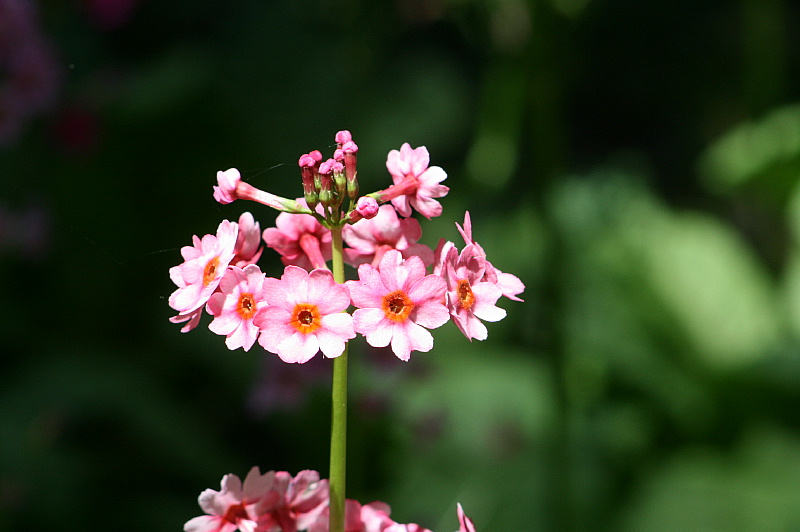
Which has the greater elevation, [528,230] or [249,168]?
[249,168]

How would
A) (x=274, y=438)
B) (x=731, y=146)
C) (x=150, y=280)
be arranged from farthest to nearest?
(x=150, y=280), (x=274, y=438), (x=731, y=146)

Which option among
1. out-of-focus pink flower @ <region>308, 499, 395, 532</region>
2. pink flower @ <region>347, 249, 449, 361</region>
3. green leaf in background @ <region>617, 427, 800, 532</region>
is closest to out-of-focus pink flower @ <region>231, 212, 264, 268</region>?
pink flower @ <region>347, 249, 449, 361</region>

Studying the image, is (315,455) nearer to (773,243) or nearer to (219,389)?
(219,389)

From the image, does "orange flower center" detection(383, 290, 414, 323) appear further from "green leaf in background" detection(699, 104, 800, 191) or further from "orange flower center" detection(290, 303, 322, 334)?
"green leaf in background" detection(699, 104, 800, 191)

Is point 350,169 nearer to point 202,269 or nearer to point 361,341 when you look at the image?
point 202,269

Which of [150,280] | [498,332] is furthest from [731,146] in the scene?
[150,280]

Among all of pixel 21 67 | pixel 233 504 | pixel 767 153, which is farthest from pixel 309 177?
pixel 21 67

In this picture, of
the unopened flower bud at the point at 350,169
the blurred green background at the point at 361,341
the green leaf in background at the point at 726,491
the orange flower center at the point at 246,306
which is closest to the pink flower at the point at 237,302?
the orange flower center at the point at 246,306
